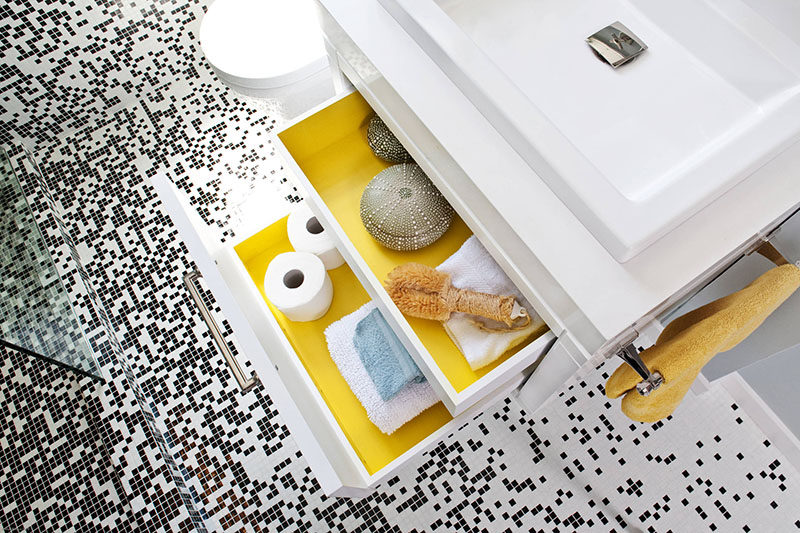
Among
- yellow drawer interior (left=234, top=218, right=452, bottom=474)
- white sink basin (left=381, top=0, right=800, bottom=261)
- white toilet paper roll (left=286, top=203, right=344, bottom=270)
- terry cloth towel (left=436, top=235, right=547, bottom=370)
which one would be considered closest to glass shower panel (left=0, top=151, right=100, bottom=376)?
yellow drawer interior (left=234, top=218, right=452, bottom=474)

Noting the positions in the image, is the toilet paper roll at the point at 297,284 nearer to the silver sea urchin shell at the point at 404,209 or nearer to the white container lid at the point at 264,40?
the silver sea urchin shell at the point at 404,209

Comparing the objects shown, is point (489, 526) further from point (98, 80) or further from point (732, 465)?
point (98, 80)

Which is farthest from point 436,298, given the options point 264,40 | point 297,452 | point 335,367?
point 264,40

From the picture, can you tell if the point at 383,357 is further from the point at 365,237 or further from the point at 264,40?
the point at 264,40

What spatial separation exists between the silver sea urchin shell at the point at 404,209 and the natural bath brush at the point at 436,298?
7 centimetres

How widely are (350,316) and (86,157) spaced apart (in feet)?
3.95

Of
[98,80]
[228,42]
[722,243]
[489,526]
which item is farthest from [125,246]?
[722,243]

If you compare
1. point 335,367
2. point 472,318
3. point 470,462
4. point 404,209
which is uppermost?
point 404,209

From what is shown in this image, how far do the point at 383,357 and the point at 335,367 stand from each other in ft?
0.41

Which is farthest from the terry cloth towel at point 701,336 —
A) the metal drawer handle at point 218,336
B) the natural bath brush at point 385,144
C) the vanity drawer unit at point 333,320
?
the metal drawer handle at point 218,336

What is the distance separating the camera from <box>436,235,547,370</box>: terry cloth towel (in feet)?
3.01

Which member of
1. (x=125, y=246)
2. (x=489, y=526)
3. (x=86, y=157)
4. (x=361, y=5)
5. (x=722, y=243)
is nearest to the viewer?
(x=722, y=243)

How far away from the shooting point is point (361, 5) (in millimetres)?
909

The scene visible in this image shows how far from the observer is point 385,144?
3.57 feet
